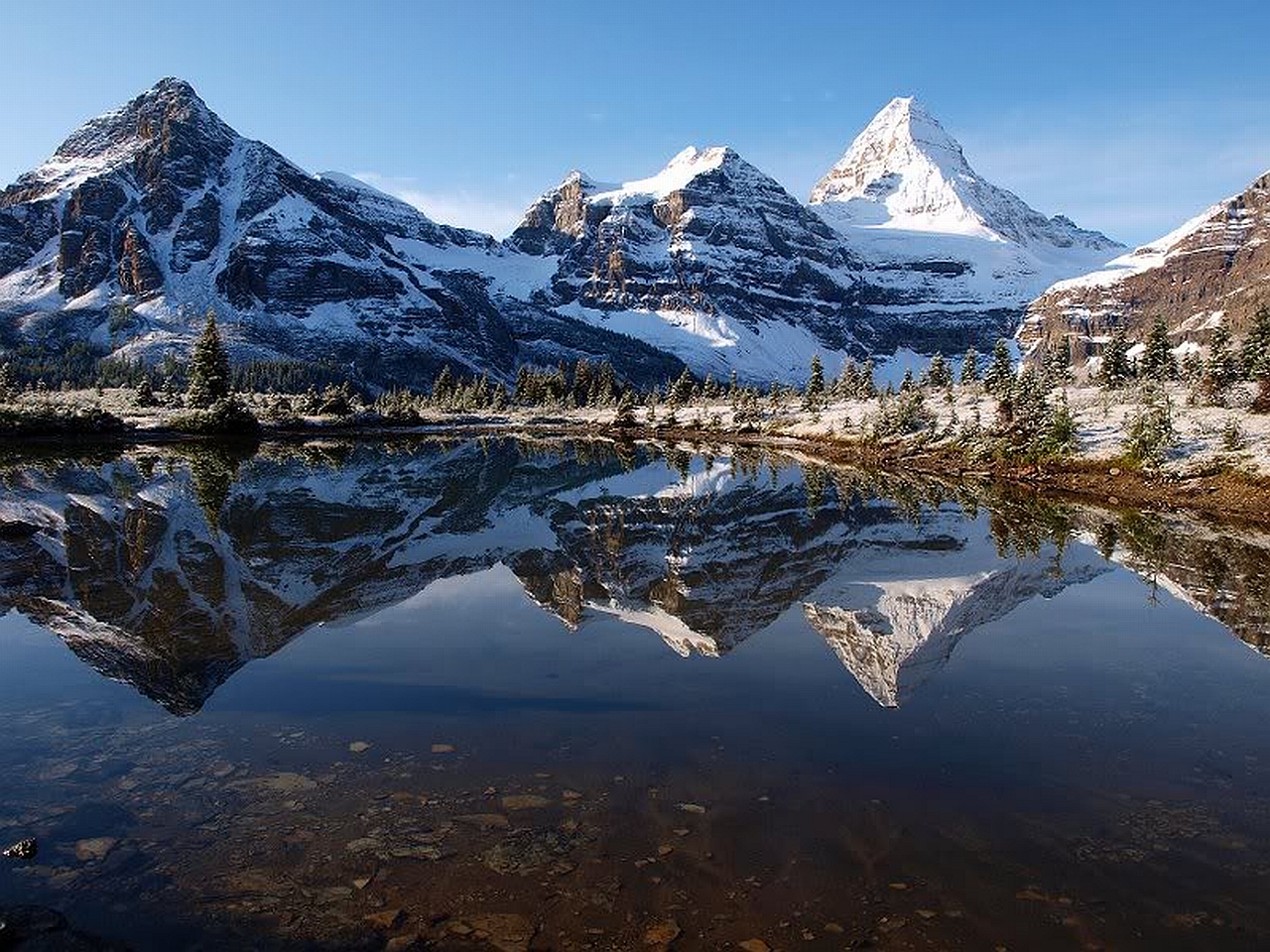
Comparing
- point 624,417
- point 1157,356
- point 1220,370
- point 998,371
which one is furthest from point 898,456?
point 624,417

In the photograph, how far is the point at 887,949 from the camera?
802 cm


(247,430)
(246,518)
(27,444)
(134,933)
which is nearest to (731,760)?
(134,933)

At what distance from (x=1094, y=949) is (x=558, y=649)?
39.2ft

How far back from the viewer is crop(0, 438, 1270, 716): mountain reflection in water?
18.9 m

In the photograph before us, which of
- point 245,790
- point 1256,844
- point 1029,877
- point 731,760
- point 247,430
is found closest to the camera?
point 1029,877

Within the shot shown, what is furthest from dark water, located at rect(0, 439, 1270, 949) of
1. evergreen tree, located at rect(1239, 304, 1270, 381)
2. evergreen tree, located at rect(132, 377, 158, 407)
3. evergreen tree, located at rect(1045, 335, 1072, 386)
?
evergreen tree, located at rect(132, 377, 158, 407)

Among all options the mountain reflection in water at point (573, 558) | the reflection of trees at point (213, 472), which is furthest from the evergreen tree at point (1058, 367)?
the reflection of trees at point (213, 472)

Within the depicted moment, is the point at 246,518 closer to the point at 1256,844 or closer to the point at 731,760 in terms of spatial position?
the point at 731,760

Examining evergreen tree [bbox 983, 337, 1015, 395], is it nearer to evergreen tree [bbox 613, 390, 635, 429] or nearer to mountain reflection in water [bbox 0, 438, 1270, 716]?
mountain reflection in water [bbox 0, 438, 1270, 716]

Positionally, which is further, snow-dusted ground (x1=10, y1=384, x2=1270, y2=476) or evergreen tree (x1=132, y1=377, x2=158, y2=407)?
evergreen tree (x1=132, y1=377, x2=158, y2=407)

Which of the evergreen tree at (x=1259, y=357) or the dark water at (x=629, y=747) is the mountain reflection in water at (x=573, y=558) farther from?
the evergreen tree at (x=1259, y=357)

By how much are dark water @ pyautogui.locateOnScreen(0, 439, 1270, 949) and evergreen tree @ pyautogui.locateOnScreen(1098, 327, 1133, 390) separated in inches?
2909

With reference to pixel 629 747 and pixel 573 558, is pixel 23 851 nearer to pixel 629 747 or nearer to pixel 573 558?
pixel 629 747

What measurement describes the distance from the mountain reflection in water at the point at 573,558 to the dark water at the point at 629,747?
0.20m
